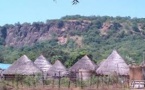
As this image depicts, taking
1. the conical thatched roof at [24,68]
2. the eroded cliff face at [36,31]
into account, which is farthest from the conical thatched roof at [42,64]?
the eroded cliff face at [36,31]

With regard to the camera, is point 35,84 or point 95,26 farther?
point 95,26

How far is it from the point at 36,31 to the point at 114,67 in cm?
9805

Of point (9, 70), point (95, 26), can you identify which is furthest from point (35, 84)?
point (95, 26)

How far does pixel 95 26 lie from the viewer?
124 meters

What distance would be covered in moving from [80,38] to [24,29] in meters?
24.1

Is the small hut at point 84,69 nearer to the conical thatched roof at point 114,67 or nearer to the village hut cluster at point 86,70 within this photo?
the village hut cluster at point 86,70

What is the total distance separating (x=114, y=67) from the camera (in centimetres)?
3462

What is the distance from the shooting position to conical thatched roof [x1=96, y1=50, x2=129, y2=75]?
3425 centimetres

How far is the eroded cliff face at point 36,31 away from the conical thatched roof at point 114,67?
89.6 m

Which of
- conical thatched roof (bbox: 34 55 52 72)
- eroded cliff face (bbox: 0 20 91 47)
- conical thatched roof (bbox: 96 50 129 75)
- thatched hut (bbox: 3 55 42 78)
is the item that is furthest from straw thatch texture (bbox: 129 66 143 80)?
eroded cliff face (bbox: 0 20 91 47)

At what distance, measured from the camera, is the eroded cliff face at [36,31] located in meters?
127

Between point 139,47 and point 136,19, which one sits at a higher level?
point 136,19

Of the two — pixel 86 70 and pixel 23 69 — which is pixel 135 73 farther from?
pixel 23 69

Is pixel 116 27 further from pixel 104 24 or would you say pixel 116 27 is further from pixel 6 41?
pixel 6 41
